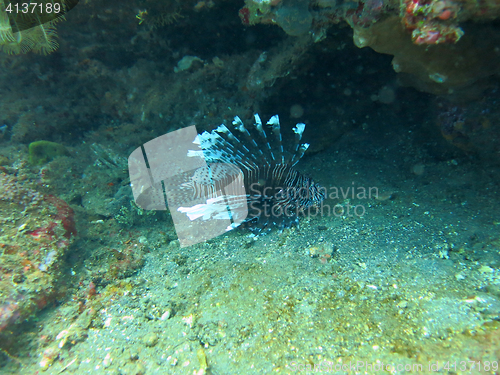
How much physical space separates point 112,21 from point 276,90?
12.1 ft

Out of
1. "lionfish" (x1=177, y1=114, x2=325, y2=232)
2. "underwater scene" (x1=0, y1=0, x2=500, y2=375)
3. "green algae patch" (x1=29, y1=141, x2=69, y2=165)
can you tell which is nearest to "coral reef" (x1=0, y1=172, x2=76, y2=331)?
"underwater scene" (x1=0, y1=0, x2=500, y2=375)

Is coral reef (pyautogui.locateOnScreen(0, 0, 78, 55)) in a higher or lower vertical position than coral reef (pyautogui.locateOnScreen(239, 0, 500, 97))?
higher

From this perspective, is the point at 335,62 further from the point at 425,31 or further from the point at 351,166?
the point at 425,31

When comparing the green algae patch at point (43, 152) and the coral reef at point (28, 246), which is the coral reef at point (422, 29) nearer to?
the coral reef at point (28, 246)

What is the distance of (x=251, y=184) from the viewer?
12.3ft

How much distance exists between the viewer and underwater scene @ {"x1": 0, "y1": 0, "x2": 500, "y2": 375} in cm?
196

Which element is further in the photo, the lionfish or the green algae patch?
the green algae patch

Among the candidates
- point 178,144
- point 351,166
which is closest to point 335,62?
point 351,166

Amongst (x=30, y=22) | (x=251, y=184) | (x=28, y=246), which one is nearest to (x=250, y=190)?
(x=251, y=184)

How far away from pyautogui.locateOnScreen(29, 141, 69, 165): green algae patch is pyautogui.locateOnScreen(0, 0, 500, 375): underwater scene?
0.03 m

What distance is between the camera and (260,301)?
2.32m

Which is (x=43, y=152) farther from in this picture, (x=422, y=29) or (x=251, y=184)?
(x=422, y=29)

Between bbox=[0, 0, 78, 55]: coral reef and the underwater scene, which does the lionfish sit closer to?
the underwater scene

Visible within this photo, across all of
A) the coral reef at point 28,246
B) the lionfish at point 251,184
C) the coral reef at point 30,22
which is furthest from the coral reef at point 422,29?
the coral reef at point 28,246
